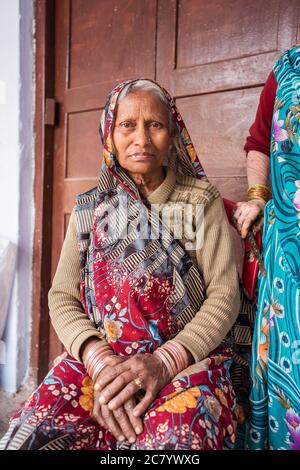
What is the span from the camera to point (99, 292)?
3.80ft

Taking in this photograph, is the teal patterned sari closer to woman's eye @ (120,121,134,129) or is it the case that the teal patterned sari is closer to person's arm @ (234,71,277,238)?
person's arm @ (234,71,277,238)

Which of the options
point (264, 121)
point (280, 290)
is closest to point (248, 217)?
point (280, 290)

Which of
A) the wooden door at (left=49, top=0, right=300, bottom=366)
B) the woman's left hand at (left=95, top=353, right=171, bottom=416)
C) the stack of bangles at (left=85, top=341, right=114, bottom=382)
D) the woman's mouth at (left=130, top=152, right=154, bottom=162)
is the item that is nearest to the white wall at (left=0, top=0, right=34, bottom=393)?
the wooden door at (left=49, top=0, right=300, bottom=366)

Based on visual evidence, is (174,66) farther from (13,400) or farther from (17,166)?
(13,400)

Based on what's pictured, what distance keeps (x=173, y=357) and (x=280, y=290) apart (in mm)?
343

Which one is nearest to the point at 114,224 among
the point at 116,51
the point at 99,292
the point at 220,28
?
the point at 99,292

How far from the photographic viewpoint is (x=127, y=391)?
99 centimetres

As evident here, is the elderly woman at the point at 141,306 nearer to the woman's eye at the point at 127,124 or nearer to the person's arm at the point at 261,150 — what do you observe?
the woman's eye at the point at 127,124

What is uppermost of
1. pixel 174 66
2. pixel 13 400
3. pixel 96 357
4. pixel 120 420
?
pixel 174 66

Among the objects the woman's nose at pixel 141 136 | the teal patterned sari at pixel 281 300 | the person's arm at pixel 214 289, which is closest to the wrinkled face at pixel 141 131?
the woman's nose at pixel 141 136

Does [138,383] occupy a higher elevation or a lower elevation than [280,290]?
lower

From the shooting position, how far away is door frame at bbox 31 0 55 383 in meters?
2.24

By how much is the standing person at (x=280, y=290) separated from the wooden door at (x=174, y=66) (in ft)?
1.40

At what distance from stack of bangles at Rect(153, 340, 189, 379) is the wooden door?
2.87 feet
